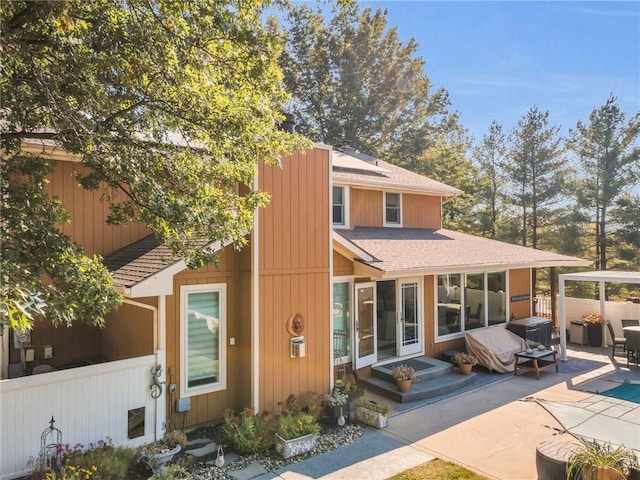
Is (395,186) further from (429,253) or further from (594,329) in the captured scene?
(594,329)

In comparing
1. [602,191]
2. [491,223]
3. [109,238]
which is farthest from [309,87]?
[109,238]

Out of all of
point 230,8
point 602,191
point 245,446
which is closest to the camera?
point 230,8

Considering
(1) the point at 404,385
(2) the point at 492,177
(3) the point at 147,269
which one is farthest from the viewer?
(2) the point at 492,177

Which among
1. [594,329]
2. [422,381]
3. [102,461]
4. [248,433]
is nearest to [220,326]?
[248,433]

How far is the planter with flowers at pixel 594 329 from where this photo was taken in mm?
14648

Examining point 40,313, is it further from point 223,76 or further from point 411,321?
point 411,321

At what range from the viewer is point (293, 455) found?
6.59m

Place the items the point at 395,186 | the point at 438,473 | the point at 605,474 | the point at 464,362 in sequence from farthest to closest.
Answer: the point at 395,186 → the point at 464,362 → the point at 438,473 → the point at 605,474

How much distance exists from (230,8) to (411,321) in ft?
30.2

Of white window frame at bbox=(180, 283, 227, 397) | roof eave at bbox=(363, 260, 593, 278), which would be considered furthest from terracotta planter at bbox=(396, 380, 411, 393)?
white window frame at bbox=(180, 283, 227, 397)

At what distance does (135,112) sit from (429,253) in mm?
9048

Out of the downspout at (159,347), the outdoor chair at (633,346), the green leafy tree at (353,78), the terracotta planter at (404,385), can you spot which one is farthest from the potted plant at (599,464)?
the green leafy tree at (353,78)

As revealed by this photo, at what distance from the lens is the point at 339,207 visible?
12914 millimetres

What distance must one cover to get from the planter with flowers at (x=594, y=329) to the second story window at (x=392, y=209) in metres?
7.82
